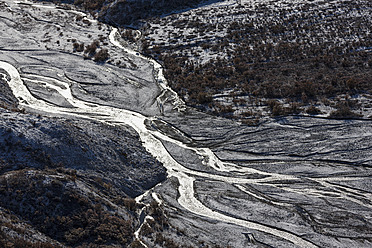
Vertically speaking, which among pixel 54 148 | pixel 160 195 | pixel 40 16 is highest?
pixel 40 16

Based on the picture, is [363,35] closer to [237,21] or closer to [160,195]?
[237,21]

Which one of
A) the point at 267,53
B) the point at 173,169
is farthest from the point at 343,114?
the point at 173,169

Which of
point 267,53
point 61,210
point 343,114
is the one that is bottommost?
point 343,114

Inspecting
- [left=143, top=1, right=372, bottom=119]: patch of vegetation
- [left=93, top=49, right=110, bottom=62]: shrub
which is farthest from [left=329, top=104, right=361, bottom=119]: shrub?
[left=93, top=49, right=110, bottom=62]: shrub

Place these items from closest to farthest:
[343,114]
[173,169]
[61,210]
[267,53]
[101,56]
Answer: [61,210]
[173,169]
[343,114]
[267,53]
[101,56]

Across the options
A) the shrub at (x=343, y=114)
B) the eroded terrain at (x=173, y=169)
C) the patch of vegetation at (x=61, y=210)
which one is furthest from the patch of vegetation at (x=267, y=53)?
the patch of vegetation at (x=61, y=210)

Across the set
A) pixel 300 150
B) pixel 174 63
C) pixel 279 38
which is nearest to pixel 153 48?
pixel 174 63

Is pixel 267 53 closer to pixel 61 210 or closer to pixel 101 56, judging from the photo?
pixel 101 56

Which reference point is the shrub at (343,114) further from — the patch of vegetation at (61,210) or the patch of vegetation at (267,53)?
the patch of vegetation at (61,210)

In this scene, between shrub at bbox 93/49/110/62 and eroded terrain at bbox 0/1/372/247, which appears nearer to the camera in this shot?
eroded terrain at bbox 0/1/372/247

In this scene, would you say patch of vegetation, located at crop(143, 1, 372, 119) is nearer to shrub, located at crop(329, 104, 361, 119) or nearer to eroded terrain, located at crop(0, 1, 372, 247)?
shrub, located at crop(329, 104, 361, 119)

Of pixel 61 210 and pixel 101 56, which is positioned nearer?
pixel 61 210
